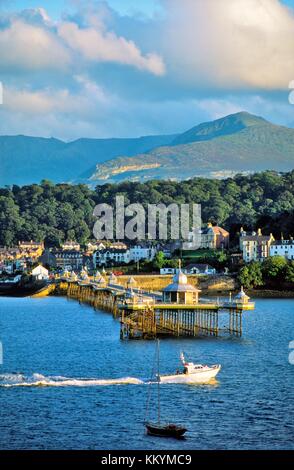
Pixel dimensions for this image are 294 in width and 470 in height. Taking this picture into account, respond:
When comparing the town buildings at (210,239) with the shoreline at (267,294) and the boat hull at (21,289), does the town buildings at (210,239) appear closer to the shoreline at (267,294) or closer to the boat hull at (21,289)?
the boat hull at (21,289)

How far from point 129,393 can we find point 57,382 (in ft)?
14.3

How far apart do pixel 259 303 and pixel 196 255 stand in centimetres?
4162

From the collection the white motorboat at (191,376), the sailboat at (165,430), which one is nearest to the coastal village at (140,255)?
the white motorboat at (191,376)

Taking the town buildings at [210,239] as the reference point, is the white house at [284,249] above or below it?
→ below

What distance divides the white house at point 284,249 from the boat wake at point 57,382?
88108 millimetres

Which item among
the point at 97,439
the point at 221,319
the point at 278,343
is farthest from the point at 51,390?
the point at 221,319

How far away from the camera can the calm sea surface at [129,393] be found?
39.6 metres

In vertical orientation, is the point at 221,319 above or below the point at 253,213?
below

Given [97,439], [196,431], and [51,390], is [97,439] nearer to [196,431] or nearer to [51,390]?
[196,431]

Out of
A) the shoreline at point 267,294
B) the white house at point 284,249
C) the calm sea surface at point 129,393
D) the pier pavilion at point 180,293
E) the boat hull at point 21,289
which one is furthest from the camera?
the white house at point 284,249

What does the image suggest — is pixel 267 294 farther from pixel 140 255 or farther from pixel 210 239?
pixel 140 255

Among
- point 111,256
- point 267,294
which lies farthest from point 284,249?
point 111,256

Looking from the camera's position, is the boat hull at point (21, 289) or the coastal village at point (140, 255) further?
the coastal village at point (140, 255)
